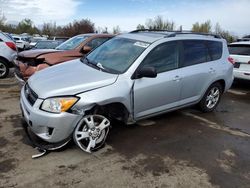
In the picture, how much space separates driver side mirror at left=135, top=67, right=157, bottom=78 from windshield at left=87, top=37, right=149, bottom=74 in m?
0.21

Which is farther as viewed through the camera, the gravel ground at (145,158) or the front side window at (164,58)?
the front side window at (164,58)

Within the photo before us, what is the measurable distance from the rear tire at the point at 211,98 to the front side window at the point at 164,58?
1.34 metres

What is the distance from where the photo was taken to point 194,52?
5.52 m

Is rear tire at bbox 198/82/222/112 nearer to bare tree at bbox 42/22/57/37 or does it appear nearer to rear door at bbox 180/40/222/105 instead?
rear door at bbox 180/40/222/105

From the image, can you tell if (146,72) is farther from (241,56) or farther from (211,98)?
(241,56)

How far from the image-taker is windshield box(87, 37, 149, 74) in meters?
4.56

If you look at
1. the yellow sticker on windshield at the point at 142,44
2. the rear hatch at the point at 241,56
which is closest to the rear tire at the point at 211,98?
the yellow sticker on windshield at the point at 142,44

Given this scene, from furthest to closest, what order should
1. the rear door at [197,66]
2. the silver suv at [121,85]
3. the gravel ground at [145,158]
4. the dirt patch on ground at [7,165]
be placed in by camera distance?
the rear door at [197,66], the silver suv at [121,85], the dirt patch on ground at [7,165], the gravel ground at [145,158]

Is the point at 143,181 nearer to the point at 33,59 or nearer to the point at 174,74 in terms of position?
the point at 174,74

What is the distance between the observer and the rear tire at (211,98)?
236 inches

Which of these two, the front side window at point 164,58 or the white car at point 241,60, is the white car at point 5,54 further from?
the white car at point 241,60

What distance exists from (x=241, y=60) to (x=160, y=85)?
15.9 feet

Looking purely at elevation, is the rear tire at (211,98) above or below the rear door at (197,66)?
below

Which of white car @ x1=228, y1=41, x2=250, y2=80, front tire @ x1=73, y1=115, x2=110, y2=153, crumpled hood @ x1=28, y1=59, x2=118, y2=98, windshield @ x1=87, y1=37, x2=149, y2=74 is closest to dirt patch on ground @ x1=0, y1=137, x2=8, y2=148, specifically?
crumpled hood @ x1=28, y1=59, x2=118, y2=98
